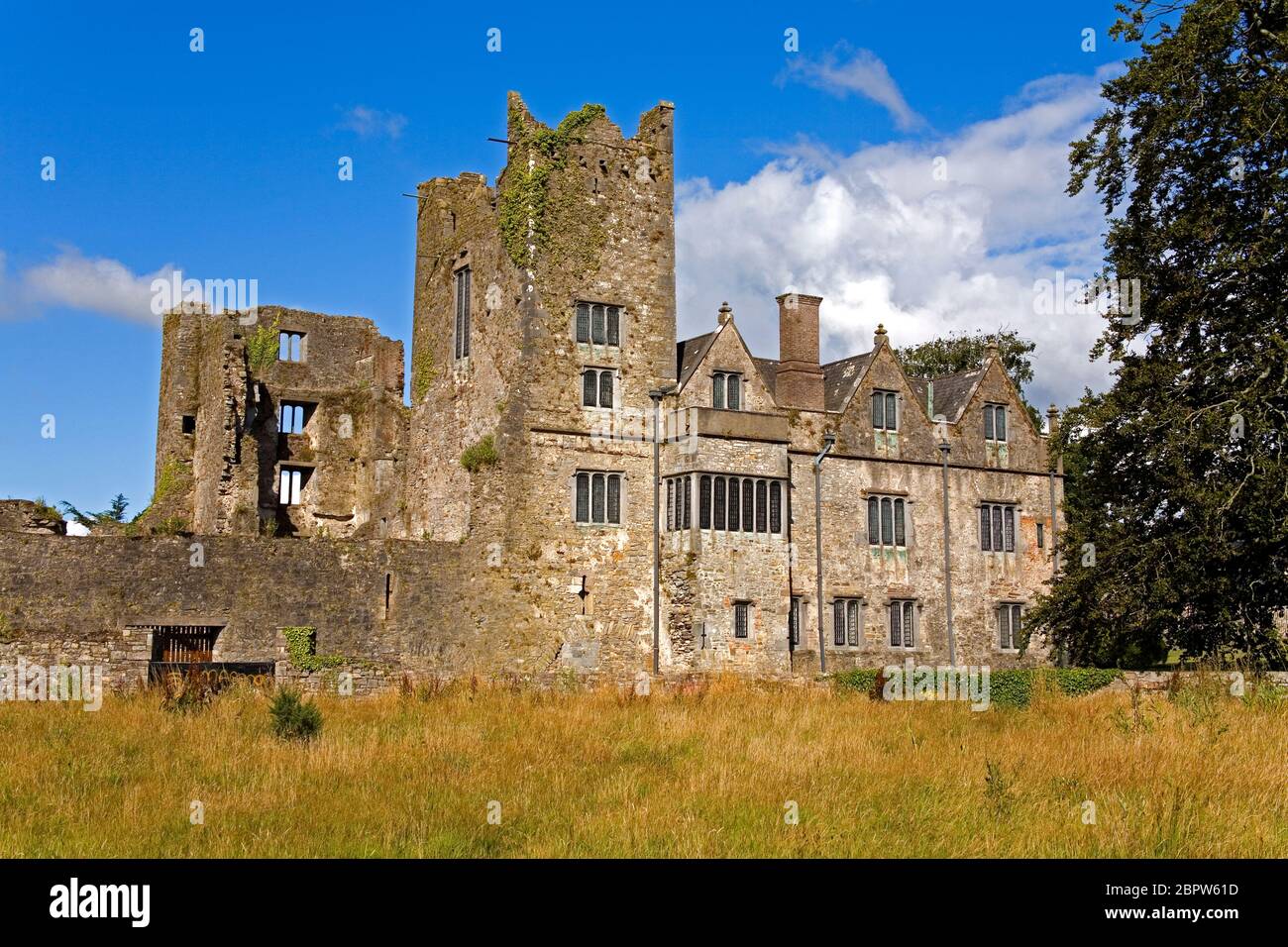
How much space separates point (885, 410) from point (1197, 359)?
13260mm

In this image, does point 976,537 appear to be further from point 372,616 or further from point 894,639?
point 372,616

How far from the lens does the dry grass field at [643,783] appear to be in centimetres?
1211

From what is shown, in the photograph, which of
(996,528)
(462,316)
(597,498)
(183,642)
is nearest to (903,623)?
(996,528)

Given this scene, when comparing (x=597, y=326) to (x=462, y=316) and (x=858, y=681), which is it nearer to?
(x=462, y=316)

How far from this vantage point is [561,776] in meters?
15.4

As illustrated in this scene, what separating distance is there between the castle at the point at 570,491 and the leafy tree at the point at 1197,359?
9.63 metres

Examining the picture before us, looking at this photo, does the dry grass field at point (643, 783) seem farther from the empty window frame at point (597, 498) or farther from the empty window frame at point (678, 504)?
the empty window frame at point (597, 498)

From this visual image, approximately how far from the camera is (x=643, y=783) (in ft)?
49.9

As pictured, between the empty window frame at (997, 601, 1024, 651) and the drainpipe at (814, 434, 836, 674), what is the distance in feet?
23.2

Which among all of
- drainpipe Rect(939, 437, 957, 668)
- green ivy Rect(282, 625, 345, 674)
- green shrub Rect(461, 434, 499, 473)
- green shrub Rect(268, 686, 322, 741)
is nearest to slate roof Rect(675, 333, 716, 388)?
green shrub Rect(461, 434, 499, 473)

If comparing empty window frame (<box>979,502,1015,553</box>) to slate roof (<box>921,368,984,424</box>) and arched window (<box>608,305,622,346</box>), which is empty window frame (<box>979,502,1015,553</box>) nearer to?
slate roof (<box>921,368,984,424</box>)

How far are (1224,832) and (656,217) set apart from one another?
29138mm

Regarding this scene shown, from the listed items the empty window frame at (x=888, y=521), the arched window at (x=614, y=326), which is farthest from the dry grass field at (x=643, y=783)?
the empty window frame at (x=888, y=521)
